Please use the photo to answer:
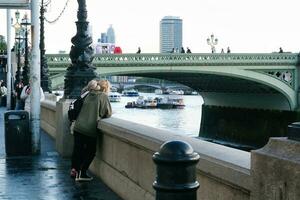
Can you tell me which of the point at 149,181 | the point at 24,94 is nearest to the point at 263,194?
the point at 149,181

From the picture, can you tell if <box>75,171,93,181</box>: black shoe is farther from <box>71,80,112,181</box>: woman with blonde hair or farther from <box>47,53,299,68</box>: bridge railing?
<box>47,53,299,68</box>: bridge railing

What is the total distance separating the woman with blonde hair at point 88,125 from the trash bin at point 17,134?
2.97 metres

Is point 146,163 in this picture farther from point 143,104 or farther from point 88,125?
point 143,104

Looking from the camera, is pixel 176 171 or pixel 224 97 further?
pixel 224 97

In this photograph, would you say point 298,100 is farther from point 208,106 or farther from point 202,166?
point 202,166

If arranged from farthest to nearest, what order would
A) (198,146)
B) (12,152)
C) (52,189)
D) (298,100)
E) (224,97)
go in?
1. (224,97)
2. (298,100)
3. (12,152)
4. (52,189)
5. (198,146)

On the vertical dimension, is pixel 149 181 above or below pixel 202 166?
below

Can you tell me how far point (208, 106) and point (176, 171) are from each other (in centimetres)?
5818

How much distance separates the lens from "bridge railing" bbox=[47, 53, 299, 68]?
45938 mm

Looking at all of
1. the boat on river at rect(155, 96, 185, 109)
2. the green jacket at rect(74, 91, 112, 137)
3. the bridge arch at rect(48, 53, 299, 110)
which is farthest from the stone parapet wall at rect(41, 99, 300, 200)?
the boat on river at rect(155, 96, 185, 109)

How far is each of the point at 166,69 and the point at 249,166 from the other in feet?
147

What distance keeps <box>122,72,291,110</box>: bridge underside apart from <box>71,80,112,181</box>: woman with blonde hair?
4233 cm

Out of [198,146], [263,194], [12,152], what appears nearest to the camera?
[263,194]

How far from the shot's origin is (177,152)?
9.70ft
